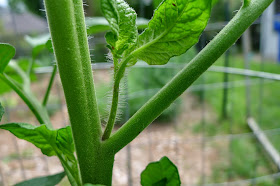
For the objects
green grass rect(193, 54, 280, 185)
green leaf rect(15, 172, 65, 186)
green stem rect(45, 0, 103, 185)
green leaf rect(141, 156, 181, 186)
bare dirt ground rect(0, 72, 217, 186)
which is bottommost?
bare dirt ground rect(0, 72, 217, 186)

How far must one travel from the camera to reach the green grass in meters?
1.52

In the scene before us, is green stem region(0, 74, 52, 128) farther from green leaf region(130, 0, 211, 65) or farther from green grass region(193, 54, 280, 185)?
green grass region(193, 54, 280, 185)

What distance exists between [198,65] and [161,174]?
0.06 m

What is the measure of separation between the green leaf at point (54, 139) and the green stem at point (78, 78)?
1cm

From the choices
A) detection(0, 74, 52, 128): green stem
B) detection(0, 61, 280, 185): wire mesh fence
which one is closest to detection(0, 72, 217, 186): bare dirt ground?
detection(0, 61, 280, 185): wire mesh fence

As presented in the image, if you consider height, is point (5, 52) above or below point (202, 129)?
above

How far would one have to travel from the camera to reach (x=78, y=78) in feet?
0.54

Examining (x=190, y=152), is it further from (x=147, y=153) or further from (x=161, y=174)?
(x=161, y=174)

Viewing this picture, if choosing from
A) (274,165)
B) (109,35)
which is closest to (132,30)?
(109,35)

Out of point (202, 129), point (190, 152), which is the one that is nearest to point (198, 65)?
point (190, 152)

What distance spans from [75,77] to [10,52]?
0.08 m

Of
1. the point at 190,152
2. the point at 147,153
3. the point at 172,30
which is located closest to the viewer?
the point at 172,30

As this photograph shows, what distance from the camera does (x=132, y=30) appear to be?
17cm

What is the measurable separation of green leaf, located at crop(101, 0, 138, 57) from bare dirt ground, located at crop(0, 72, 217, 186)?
1.15m
